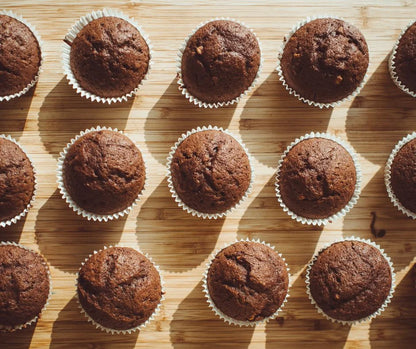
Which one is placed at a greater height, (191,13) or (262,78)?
(191,13)

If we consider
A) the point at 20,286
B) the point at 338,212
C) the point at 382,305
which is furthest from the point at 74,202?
the point at 382,305

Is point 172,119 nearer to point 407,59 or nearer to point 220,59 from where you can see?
point 220,59

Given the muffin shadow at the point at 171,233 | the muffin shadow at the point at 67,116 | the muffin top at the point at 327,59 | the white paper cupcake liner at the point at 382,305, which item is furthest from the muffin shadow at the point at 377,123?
the muffin shadow at the point at 67,116

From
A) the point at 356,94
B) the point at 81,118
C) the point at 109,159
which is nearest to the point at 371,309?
the point at 356,94

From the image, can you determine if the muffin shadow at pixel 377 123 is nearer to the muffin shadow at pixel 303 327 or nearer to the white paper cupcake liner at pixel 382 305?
the white paper cupcake liner at pixel 382 305

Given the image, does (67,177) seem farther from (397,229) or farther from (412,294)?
(412,294)

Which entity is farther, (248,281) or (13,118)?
(13,118)
